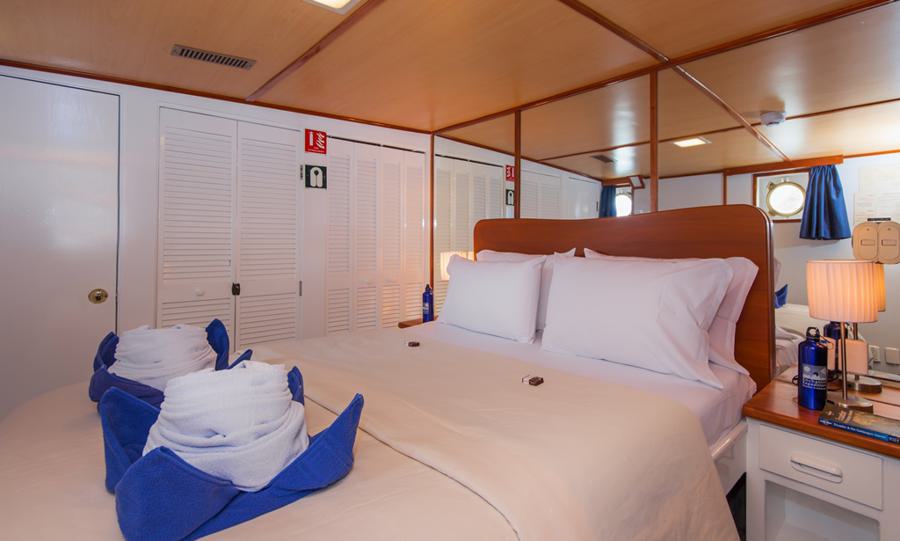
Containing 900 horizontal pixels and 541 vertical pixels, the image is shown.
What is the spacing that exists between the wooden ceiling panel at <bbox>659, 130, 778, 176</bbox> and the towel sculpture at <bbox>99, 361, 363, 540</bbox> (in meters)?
3.05

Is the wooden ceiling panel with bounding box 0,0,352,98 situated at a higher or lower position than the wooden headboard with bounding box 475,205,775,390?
higher

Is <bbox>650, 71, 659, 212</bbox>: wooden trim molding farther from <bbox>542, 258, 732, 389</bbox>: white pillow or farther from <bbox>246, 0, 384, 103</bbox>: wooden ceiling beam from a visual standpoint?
<bbox>246, 0, 384, 103</bbox>: wooden ceiling beam

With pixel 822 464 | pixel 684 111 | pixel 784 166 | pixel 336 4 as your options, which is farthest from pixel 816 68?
pixel 336 4

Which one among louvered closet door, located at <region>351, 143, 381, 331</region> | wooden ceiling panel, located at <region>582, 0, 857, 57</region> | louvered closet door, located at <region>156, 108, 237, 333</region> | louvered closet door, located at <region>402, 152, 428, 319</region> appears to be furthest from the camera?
louvered closet door, located at <region>402, 152, 428, 319</region>

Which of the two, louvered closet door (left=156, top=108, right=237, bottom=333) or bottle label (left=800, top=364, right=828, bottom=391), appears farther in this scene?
louvered closet door (left=156, top=108, right=237, bottom=333)

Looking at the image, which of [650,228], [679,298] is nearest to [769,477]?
[679,298]

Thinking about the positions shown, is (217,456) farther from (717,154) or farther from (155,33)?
(717,154)

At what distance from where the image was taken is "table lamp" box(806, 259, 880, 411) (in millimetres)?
1355

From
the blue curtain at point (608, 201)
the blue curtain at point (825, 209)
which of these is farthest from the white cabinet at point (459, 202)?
the blue curtain at point (825, 209)

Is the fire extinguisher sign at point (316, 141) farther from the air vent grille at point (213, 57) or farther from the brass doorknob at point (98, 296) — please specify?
the brass doorknob at point (98, 296)

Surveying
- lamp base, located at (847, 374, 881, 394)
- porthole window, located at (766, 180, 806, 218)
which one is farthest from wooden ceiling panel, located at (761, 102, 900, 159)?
lamp base, located at (847, 374, 881, 394)

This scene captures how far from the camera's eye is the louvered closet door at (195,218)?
8.38ft

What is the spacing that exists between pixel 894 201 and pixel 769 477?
6.64ft

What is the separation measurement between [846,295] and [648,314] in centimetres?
58
